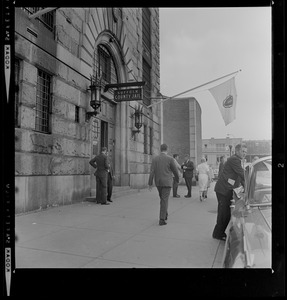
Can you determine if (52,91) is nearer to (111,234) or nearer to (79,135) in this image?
(79,135)

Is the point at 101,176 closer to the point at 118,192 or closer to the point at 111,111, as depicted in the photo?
the point at 118,192

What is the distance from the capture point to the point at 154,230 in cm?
471

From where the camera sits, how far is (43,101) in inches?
259

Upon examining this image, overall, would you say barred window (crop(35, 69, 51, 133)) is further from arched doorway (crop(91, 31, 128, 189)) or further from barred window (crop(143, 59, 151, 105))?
barred window (crop(143, 59, 151, 105))

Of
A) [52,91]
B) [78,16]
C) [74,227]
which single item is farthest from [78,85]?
[74,227]

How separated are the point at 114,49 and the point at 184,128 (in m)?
13.0

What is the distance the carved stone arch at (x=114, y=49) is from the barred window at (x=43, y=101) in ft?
10.9

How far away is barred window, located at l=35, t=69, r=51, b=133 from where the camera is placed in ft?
20.7

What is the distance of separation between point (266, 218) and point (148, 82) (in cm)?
1285

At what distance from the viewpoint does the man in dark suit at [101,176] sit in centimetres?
749

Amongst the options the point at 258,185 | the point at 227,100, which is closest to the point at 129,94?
the point at 227,100

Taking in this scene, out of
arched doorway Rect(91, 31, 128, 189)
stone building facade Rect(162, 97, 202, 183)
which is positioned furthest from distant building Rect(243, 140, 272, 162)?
stone building facade Rect(162, 97, 202, 183)

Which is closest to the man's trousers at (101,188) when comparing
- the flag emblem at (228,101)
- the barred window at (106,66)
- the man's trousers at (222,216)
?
the man's trousers at (222,216)

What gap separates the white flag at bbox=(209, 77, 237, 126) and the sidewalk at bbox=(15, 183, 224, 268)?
159 centimetres
